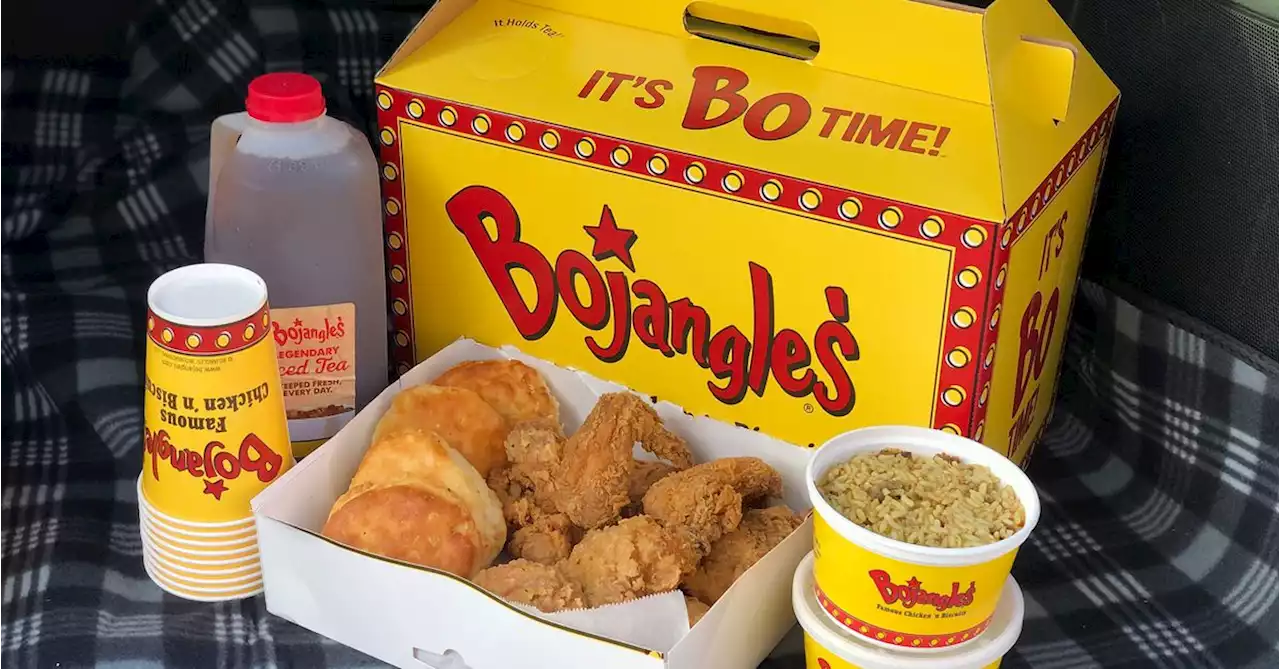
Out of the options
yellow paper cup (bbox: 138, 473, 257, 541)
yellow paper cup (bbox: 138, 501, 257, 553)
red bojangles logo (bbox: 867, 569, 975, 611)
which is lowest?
yellow paper cup (bbox: 138, 501, 257, 553)

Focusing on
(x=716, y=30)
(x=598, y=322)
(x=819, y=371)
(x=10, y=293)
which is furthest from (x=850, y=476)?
(x=10, y=293)

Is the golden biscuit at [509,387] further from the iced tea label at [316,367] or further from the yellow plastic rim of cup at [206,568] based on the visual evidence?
the yellow plastic rim of cup at [206,568]

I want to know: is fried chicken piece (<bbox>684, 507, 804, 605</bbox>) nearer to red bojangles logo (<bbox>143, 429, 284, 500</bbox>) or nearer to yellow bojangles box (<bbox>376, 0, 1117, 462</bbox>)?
yellow bojangles box (<bbox>376, 0, 1117, 462</bbox>)

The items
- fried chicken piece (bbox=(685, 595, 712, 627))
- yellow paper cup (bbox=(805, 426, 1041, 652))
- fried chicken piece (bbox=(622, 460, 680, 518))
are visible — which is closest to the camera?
yellow paper cup (bbox=(805, 426, 1041, 652))

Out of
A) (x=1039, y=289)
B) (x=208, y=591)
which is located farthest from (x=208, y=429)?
(x=1039, y=289)

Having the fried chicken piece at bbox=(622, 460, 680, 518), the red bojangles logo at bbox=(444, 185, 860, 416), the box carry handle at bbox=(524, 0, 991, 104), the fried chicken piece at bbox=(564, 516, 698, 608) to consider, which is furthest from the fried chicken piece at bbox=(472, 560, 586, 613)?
the box carry handle at bbox=(524, 0, 991, 104)

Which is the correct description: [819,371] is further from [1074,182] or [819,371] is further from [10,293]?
[10,293]
